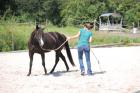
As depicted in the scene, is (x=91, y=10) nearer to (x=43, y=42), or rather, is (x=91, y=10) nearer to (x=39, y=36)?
(x=43, y=42)

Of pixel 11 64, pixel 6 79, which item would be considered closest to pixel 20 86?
pixel 6 79

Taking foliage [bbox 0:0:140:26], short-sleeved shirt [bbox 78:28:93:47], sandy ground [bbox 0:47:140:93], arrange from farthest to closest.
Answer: foliage [bbox 0:0:140:26] < short-sleeved shirt [bbox 78:28:93:47] < sandy ground [bbox 0:47:140:93]

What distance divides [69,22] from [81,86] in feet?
159

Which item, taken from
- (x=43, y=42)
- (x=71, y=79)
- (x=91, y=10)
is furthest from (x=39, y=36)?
(x=91, y=10)

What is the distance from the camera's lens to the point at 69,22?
58469mm

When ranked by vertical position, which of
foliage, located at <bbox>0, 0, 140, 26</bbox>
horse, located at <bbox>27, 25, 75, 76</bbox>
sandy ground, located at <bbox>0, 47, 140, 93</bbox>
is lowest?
foliage, located at <bbox>0, 0, 140, 26</bbox>

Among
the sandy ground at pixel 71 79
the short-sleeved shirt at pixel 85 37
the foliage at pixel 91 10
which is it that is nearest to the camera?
the sandy ground at pixel 71 79

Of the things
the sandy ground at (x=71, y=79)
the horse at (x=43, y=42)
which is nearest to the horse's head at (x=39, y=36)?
the horse at (x=43, y=42)

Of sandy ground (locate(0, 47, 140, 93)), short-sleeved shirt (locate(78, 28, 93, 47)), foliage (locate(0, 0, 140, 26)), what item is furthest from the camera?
foliage (locate(0, 0, 140, 26))

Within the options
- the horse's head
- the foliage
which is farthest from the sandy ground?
the foliage

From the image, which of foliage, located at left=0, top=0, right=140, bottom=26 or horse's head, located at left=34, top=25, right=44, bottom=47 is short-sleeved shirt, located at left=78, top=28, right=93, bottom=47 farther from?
foliage, located at left=0, top=0, right=140, bottom=26

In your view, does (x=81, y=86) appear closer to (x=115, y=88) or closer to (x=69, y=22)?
(x=115, y=88)

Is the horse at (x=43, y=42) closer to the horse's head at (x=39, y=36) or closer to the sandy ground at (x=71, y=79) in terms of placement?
the horse's head at (x=39, y=36)

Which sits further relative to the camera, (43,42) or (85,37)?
(43,42)
